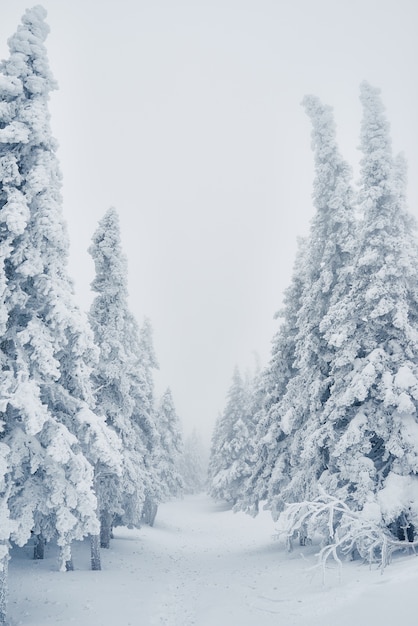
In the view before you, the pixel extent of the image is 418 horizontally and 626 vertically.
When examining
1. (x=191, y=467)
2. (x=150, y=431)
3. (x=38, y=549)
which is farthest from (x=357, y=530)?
(x=191, y=467)

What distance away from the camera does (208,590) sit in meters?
17.2

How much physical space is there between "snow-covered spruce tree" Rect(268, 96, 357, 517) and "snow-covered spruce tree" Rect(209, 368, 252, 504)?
27211 millimetres

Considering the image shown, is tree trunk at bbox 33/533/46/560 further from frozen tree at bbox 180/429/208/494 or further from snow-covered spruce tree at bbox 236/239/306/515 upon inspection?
frozen tree at bbox 180/429/208/494

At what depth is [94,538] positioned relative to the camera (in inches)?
749

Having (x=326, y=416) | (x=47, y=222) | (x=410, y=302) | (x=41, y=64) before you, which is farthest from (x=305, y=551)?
(x=41, y=64)

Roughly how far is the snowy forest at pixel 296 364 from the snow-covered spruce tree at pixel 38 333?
0.04 meters

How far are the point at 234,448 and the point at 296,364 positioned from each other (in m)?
31.7

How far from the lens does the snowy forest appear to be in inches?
477

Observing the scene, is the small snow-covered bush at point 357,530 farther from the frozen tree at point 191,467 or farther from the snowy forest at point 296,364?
the frozen tree at point 191,467

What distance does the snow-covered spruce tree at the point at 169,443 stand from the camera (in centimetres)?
4747

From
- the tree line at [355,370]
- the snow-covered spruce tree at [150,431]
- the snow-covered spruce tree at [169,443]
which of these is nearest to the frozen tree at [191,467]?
the snow-covered spruce tree at [169,443]

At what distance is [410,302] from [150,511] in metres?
29.9

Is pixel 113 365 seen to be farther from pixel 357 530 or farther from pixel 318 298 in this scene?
pixel 357 530

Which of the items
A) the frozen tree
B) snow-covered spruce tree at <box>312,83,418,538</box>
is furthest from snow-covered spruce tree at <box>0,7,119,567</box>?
the frozen tree
